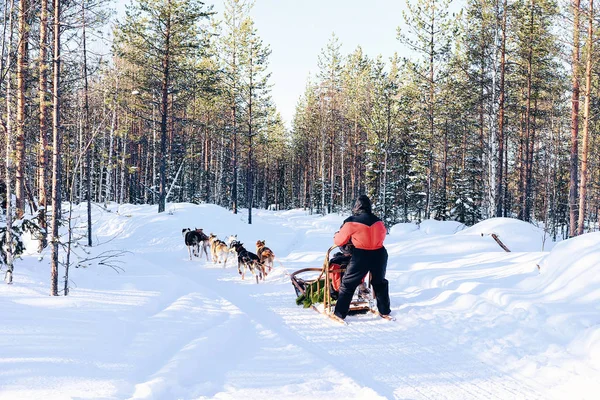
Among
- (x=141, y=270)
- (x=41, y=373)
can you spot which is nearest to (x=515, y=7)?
(x=141, y=270)

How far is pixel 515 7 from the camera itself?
757 inches

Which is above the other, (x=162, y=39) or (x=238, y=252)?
(x=162, y=39)

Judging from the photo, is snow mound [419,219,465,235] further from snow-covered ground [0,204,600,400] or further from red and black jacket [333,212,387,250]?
red and black jacket [333,212,387,250]

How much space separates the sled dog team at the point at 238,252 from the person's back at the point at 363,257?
4.14 m

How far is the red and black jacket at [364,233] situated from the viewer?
5867 mm

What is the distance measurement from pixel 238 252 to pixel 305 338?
5936 mm

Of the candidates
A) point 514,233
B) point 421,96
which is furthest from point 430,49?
point 514,233

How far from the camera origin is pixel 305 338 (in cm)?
522

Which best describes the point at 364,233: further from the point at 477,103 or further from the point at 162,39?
the point at 162,39

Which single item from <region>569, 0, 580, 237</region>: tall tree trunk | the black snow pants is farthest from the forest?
the black snow pants

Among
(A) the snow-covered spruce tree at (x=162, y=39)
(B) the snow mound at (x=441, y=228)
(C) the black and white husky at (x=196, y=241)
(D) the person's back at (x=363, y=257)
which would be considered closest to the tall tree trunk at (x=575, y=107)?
(B) the snow mound at (x=441, y=228)

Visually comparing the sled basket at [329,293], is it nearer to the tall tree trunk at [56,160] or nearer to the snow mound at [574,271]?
the snow mound at [574,271]

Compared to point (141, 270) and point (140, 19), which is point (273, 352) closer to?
point (141, 270)

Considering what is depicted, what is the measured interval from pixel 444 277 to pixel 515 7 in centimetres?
1724
